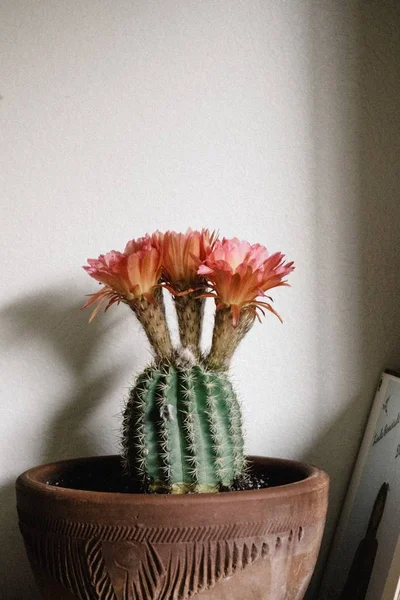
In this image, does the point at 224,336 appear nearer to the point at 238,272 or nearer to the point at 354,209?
the point at 238,272

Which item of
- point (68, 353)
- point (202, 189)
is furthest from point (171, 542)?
point (202, 189)

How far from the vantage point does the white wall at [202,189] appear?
3.66 ft

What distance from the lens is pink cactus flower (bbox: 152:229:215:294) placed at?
2.99 ft

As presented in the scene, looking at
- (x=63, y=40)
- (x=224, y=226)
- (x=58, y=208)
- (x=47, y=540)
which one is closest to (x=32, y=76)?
(x=63, y=40)

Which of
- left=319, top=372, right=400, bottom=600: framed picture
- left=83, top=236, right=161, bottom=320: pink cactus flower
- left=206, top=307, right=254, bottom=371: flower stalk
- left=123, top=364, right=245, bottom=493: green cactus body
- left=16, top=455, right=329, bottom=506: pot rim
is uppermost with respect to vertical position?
left=83, top=236, right=161, bottom=320: pink cactus flower

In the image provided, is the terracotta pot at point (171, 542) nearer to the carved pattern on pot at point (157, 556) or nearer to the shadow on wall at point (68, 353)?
the carved pattern on pot at point (157, 556)

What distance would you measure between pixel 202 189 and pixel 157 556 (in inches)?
25.6

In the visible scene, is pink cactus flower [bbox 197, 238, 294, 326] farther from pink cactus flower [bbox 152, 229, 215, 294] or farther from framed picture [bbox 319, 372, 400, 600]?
framed picture [bbox 319, 372, 400, 600]

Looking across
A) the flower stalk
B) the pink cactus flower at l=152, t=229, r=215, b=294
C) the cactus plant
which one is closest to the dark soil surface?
the cactus plant

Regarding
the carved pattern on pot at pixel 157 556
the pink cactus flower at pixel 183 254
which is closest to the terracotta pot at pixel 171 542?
the carved pattern on pot at pixel 157 556

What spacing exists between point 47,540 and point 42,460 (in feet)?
0.99

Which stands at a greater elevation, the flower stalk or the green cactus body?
the flower stalk

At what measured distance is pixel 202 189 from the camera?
3.89 feet

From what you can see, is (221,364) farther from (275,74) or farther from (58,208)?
(275,74)
